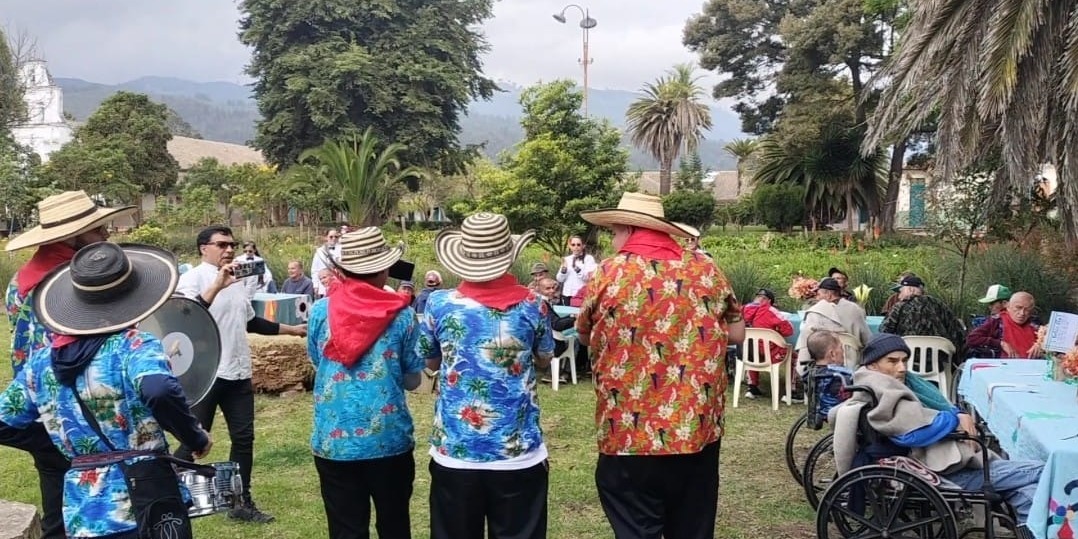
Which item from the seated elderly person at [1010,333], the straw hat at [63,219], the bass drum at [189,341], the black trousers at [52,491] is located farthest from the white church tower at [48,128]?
the seated elderly person at [1010,333]

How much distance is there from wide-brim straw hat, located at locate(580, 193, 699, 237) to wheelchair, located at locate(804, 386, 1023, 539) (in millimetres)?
1525

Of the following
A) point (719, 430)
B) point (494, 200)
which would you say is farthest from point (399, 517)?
point (494, 200)

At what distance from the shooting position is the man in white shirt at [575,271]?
10367mm

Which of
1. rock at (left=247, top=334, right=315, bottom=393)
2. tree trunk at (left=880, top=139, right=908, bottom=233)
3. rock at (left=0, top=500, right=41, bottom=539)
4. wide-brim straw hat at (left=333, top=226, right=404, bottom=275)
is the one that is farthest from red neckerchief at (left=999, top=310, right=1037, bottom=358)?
tree trunk at (left=880, top=139, right=908, bottom=233)

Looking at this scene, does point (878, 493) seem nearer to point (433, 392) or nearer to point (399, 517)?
point (399, 517)

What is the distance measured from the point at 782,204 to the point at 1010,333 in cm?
2244

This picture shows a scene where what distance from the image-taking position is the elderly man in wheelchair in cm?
377

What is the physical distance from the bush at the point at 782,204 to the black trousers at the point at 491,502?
2707cm

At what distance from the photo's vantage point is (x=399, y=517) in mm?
3318

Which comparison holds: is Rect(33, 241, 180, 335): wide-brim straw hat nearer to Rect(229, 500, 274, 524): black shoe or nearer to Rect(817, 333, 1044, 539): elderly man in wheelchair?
Rect(229, 500, 274, 524): black shoe

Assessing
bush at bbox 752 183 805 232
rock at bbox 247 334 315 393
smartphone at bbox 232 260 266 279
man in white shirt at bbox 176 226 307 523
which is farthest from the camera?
bush at bbox 752 183 805 232

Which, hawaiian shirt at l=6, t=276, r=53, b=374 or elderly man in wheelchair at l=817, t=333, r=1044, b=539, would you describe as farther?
elderly man in wheelchair at l=817, t=333, r=1044, b=539

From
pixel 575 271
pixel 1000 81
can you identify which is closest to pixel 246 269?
pixel 1000 81

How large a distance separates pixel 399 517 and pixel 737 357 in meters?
5.22
